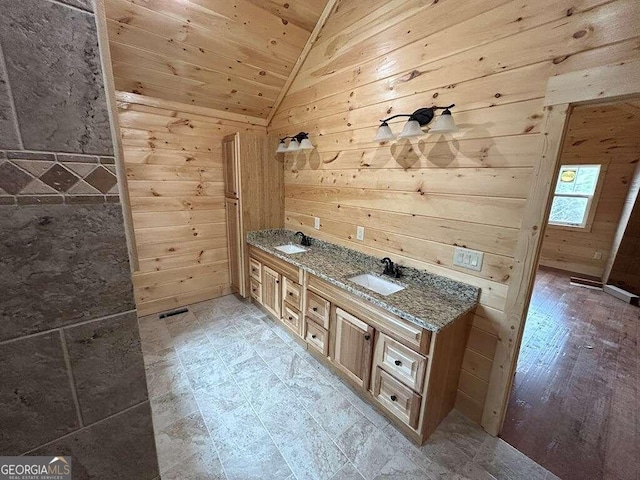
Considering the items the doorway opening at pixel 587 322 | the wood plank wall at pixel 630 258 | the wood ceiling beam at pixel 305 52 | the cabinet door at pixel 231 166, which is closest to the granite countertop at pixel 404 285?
the doorway opening at pixel 587 322

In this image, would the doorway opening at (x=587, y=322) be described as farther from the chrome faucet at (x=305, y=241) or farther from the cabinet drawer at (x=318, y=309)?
the chrome faucet at (x=305, y=241)

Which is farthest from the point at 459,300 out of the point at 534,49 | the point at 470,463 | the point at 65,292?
the point at 65,292

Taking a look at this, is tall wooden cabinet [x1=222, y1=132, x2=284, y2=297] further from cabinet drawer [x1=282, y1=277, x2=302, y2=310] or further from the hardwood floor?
the hardwood floor

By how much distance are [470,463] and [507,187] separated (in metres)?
1.57

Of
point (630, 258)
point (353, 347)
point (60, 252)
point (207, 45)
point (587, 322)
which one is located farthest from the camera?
point (630, 258)

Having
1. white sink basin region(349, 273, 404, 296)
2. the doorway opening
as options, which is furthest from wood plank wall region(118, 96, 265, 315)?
the doorway opening

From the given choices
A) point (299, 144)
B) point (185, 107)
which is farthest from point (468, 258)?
point (185, 107)

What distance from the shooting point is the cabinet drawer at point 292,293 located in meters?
2.30

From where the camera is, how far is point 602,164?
13.7 feet

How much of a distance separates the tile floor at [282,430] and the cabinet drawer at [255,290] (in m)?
0.67

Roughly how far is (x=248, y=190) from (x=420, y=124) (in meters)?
1.88

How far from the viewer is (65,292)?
1.86 feet

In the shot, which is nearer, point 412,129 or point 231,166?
point 412,129

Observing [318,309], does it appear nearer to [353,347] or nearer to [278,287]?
[353,347]
